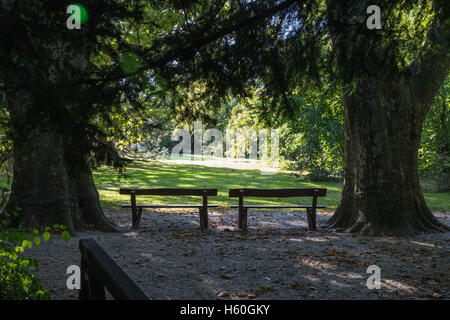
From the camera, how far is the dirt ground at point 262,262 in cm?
480

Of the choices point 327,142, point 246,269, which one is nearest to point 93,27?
point 246,269

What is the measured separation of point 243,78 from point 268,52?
46cm

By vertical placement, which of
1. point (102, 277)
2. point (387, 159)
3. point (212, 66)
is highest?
point (212, 66)

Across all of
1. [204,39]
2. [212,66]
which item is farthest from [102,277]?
[212,66]

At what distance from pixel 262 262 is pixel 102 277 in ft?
13.0

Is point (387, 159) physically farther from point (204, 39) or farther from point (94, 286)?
point (94, 286)

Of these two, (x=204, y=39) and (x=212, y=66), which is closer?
(x=204, y=39)

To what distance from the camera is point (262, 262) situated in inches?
243

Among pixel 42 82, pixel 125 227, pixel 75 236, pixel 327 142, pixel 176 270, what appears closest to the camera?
pixel 42 82

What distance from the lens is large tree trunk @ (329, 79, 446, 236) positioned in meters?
8.09

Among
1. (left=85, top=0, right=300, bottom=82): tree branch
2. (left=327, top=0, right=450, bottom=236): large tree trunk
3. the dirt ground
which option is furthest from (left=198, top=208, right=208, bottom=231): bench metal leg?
(left=85, top=0, right=300, bottom=82): tree branch

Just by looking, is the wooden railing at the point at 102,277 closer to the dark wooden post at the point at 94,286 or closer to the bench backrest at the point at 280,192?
the dark wooden post at the point at 94,286

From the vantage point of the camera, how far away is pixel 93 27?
163 inches
